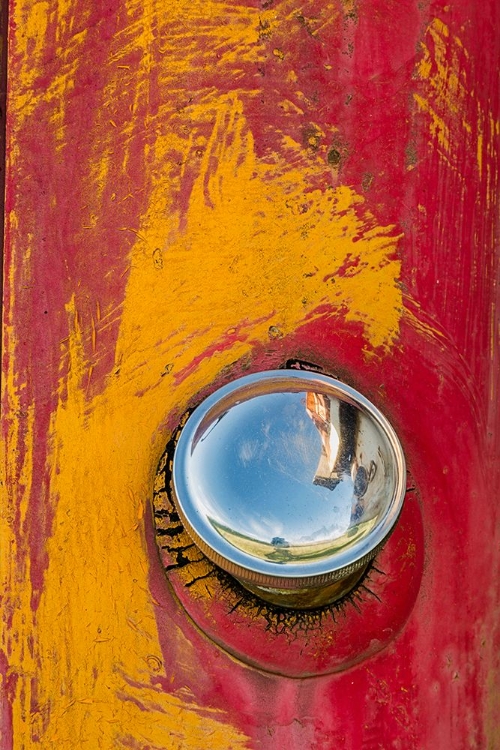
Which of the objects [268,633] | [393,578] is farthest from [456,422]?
[268,633]

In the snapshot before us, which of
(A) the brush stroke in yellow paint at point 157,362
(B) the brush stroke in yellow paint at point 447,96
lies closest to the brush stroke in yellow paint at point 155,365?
(A) the brush stroke in yellow paint at point 157,362

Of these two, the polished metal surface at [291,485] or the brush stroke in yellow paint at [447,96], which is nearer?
the polished metal surface at [291,485]

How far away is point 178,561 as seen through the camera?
71 centimetres

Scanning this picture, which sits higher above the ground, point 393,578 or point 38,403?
point 38,403

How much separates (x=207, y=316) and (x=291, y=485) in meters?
0.22

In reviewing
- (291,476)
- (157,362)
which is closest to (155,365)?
(157,362)

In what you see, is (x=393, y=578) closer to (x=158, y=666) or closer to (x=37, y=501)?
(x=158, y=666)

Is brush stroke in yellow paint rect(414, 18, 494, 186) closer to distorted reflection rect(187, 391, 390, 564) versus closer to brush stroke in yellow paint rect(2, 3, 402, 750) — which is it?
brush stroke in yellow paint rect(2, 3, 402, 750)

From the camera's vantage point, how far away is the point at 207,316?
73 centimetres

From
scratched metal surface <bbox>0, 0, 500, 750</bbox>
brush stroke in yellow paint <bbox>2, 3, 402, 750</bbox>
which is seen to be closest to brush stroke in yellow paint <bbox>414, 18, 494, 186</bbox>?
scratched metal surface <bbox>0, 0, 500, 750</bbox>

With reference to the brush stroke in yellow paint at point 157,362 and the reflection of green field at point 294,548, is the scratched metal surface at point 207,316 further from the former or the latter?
the reflection of green field at point 294,548

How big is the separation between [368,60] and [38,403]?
472mm

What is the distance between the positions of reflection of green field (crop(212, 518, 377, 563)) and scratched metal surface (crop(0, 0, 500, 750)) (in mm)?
135

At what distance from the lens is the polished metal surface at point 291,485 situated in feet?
1.91
